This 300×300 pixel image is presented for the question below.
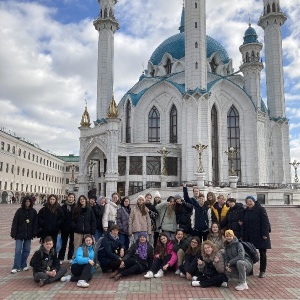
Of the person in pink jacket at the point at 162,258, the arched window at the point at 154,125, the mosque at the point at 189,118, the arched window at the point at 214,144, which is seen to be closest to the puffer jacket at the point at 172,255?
the person in pink jacket at the point at 162,258

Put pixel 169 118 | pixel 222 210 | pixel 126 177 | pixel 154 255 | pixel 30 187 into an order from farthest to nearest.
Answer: pixel 30 187 < pixel 169 118 < pixel 126 177 < pixel 222 210 < pixel 154 255

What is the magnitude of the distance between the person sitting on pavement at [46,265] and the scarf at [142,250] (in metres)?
1.89

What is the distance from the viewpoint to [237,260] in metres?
7.65

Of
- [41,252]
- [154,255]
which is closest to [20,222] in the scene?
[41,252]

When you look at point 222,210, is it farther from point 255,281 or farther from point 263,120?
point 263,120

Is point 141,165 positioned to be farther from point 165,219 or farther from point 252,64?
point 165,219

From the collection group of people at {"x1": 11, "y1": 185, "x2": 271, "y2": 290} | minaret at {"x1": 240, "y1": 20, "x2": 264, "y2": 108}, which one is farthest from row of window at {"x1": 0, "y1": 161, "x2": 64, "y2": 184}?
group of people at {"x1": 11, "y1": 185, "x2": 271, "y2": 290}

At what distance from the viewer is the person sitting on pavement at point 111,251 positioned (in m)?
8.50

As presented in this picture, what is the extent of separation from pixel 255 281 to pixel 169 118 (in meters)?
38.4

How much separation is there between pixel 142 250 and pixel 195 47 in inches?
1420

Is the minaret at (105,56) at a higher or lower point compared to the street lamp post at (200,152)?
higher

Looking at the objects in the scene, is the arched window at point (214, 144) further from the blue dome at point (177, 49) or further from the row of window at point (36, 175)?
the row of window at point (36, 175)

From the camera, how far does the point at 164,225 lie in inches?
377

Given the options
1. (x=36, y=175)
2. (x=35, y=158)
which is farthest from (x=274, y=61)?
(x=36, y=175)
